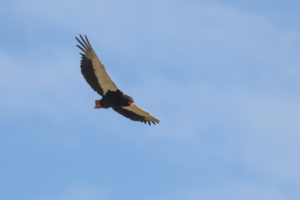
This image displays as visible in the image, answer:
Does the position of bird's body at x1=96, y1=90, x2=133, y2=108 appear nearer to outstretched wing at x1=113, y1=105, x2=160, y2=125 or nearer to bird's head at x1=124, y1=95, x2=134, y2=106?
bird's head at x1=124, y1=95, x2=134, y2=106

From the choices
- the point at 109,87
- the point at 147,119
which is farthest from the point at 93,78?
the point at 147,119

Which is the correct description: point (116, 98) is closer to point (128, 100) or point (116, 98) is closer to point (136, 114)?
point (128, 100)

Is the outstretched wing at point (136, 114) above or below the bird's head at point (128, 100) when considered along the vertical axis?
above

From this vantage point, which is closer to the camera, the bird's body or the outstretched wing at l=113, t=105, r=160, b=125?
the bird's body

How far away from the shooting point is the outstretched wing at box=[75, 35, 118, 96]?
52.2 metres

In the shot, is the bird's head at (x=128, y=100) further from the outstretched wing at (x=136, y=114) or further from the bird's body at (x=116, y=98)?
the outstretched wing at (x=136, y=114)

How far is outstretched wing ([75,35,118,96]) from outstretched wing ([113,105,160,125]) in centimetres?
224

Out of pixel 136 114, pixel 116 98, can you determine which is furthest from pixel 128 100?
pixel 136 114

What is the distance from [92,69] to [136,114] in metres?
4.93

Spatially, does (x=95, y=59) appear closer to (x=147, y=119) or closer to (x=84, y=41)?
(x=84, y=41)

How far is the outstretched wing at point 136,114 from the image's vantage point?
54.8 meters

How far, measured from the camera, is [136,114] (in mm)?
55812

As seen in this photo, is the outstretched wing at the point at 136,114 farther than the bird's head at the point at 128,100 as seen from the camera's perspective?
Yes

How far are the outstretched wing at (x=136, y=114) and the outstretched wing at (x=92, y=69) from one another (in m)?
2.24
